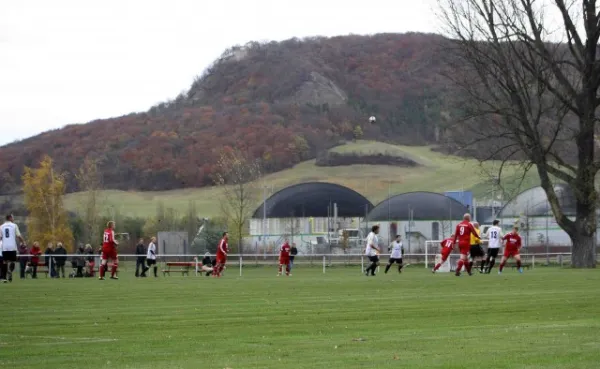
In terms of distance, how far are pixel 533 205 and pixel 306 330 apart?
7885 cm

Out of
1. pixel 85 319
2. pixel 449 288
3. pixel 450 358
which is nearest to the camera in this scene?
pixel 450 358

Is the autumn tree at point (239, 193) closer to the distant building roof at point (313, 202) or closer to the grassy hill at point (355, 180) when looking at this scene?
the distant building roof at point (313, 202)

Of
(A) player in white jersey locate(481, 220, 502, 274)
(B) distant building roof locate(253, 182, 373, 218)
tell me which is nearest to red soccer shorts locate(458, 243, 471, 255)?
(A) player in white jersey locate(481, 220, 502, 274)

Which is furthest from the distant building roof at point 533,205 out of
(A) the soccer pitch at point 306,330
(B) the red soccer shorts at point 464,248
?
(A) the soccer pitch at point 306,330

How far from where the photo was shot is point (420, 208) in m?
90.6

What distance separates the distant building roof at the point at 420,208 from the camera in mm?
89125

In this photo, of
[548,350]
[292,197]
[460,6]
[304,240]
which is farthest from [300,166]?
[548,350]

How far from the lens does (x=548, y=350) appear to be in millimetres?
12648

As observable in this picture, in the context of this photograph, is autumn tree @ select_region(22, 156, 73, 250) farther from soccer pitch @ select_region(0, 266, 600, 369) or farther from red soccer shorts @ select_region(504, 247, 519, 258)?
soccer pitch @ select_region(0, 266, 600, 369)

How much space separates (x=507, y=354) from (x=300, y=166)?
536 ft

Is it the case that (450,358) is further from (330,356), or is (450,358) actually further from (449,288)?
(449,288)

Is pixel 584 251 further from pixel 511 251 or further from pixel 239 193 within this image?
pixel 239 193

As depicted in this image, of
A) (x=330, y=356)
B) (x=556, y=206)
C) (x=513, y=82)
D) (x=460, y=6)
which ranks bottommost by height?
(x=330, y=356)

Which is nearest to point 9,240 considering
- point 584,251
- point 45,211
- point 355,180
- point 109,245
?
point 109,245
